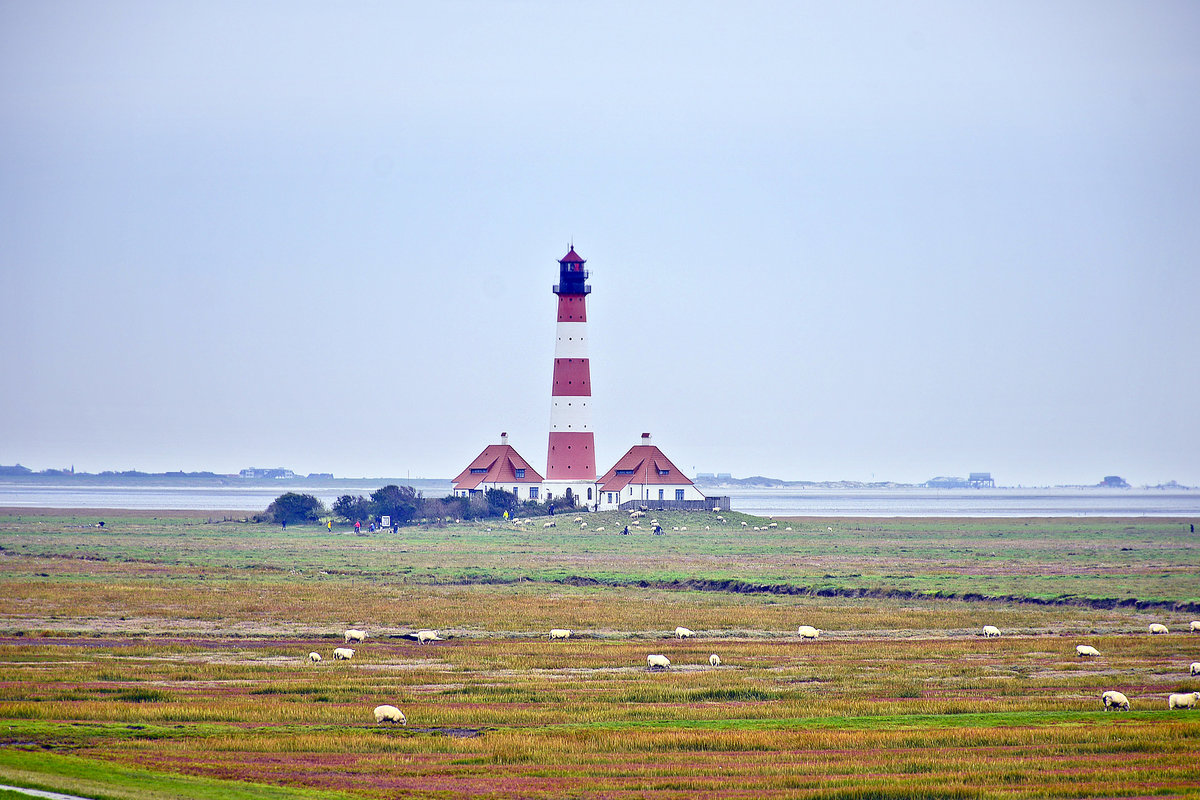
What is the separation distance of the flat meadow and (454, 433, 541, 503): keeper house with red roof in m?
36.9

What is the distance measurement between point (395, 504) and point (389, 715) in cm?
8523

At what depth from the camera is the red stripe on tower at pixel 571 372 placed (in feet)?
330

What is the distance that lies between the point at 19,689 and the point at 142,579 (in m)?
31.0

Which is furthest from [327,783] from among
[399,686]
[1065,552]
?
[1065,552]

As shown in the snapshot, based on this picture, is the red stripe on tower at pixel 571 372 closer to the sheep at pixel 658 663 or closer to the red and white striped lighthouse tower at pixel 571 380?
the red and white striped lighthouse tower at pixel 571 380

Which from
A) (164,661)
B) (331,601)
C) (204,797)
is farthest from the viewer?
(331,601)

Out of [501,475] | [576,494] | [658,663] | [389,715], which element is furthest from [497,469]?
[389,715]

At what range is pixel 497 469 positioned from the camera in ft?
363

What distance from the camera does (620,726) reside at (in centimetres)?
2692

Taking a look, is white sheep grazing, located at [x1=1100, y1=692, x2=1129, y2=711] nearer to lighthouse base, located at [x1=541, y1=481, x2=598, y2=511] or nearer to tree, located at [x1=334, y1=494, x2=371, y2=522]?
lighthouse base, located at [x1=541, y1=481, x2=598, y2=511]

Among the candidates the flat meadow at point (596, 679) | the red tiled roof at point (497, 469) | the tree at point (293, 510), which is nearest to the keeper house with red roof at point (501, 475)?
the red tiled roof at point (497, 469)

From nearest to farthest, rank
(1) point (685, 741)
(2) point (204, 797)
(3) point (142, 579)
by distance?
1. (2) point (204, 797)
2. (1) point (685, 741)
3. (3) point (142, 579)

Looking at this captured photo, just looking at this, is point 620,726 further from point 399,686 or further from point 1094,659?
point 1094,659

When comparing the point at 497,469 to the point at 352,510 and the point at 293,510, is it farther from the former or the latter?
the point at 293,510
